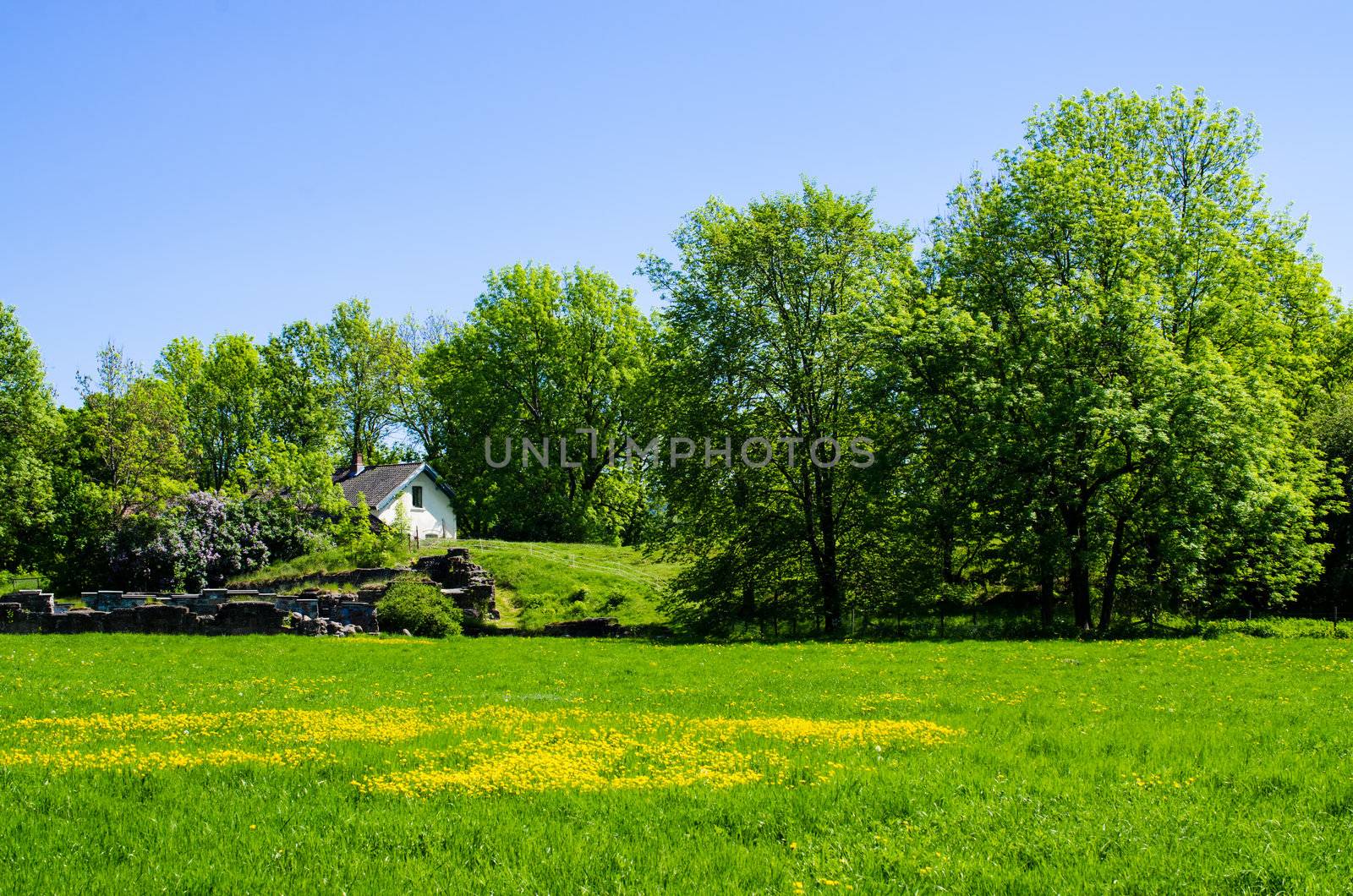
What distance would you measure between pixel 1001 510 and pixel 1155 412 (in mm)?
5565

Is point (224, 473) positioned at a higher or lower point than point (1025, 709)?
higher

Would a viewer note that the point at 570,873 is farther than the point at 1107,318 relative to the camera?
No

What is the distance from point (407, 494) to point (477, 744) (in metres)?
56.2

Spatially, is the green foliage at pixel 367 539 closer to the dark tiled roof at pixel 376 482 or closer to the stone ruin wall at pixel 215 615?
the dark tiled roof at pixel 376 482

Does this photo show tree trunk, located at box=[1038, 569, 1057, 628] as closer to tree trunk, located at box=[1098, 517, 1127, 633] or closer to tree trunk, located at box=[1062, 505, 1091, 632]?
tree trunk, located at box=[1062, 505, 1091, 632]

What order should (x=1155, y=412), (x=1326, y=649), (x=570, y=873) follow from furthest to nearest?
(x=1155, y=412) < (x=1326, y=649) < (x=570, y=873)

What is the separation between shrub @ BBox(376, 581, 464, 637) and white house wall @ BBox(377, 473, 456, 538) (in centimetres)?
2734

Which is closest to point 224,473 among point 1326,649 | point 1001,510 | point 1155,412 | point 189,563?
point 189,563

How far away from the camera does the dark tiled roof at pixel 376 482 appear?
6356 centimetres

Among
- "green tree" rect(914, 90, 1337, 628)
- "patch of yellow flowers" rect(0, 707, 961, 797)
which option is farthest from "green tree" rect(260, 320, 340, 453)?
"patch of yellow flowers" rect(0, 707, 961, 797)

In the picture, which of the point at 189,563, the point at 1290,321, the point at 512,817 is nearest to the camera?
the point at 512,817

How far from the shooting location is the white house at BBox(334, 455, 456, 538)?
63.7 meters

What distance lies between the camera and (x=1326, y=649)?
2439cm

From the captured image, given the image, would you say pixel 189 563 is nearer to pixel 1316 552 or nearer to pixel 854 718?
pixel 854 718
